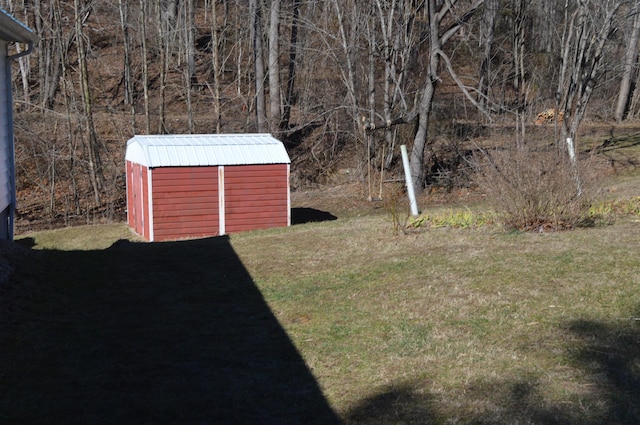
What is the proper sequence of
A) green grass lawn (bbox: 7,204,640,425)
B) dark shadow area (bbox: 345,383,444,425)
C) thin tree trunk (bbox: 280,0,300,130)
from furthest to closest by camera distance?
1. thin tree trunk (bbox: 280,0,300,130)
2. green grass lawn (bbox: 7,204,640,425)
3. dark shadow area (bbox: 345,383,444,425)

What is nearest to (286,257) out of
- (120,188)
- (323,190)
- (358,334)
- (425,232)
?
(425,232)

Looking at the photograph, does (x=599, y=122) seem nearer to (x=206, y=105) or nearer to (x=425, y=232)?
(x=206, y=105)

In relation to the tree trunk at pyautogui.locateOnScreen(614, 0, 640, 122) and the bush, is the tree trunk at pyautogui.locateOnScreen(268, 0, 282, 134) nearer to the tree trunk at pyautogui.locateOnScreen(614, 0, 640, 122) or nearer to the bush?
the tree trunk at pyautogui.locateOnScreen(614, 0, 640, 122)

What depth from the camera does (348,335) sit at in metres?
6.92

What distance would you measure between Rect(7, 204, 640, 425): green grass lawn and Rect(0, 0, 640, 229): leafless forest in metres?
8.91

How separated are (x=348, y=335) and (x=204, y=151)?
10.1 meters

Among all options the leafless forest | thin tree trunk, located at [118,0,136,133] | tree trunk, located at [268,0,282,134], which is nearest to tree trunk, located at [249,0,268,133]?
the leafless forest

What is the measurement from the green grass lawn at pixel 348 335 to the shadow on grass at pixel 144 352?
0.07 feet

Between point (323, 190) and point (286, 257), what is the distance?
531 inches

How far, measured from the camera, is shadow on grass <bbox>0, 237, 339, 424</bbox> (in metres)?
5.31

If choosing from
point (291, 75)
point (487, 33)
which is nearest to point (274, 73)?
point (291, 75)

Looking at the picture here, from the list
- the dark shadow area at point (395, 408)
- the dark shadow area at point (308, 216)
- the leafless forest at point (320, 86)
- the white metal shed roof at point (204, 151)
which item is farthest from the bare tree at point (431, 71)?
the dark shadow area at point (395, 408)

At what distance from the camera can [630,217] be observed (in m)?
10.9

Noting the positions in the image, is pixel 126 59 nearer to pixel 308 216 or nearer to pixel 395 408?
pixel 308 216
